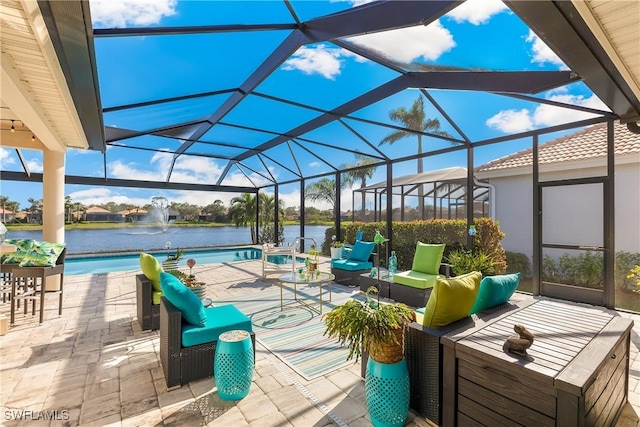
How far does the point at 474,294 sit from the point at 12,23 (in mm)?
4398

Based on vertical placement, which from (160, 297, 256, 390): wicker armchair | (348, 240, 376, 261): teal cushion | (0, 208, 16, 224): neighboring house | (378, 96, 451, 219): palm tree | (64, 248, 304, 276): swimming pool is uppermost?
(378, 96, 451, 219): palm tree

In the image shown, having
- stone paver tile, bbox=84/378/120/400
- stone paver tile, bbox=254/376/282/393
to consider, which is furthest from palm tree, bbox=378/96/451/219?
stone paver tile, bbox=84/378/120/400

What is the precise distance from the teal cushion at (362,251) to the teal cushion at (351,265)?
0.48 feet

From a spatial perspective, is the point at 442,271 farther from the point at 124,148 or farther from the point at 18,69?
the point at 124,148

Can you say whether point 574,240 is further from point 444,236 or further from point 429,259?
point 444,236

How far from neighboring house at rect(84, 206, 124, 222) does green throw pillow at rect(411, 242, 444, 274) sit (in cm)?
1527

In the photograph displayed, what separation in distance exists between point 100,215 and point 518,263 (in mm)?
17310

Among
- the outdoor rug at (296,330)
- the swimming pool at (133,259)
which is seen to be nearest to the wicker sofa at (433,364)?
the outdoor rug at (296,330)

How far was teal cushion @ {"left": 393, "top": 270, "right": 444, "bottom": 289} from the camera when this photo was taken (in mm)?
5016

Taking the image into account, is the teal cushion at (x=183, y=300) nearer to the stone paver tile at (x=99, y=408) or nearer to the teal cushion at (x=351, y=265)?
the stone paver tile at (x=99, y=408)

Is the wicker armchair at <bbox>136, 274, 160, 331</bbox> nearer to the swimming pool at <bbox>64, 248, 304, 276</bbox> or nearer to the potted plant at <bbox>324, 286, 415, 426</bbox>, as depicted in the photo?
the potted plant at <bbox>324, 286, 415, 426</bbox>

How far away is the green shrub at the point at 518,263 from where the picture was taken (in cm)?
699

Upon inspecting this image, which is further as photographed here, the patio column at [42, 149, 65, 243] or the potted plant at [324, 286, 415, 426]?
the patio column at [42, 149, 65, 243]

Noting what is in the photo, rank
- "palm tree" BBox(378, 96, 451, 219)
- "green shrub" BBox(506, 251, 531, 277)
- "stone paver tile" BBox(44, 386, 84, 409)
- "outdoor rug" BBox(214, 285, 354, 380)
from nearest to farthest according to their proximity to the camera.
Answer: "stone paver tile" BBox(44, 386, 84, 409) → "outdoor rug" BBox(214, 285, 354, 380) → "palm tree" BBox(378, 96, 451, 219) → "green shrub" BBox(506, 251, 531, 277)
